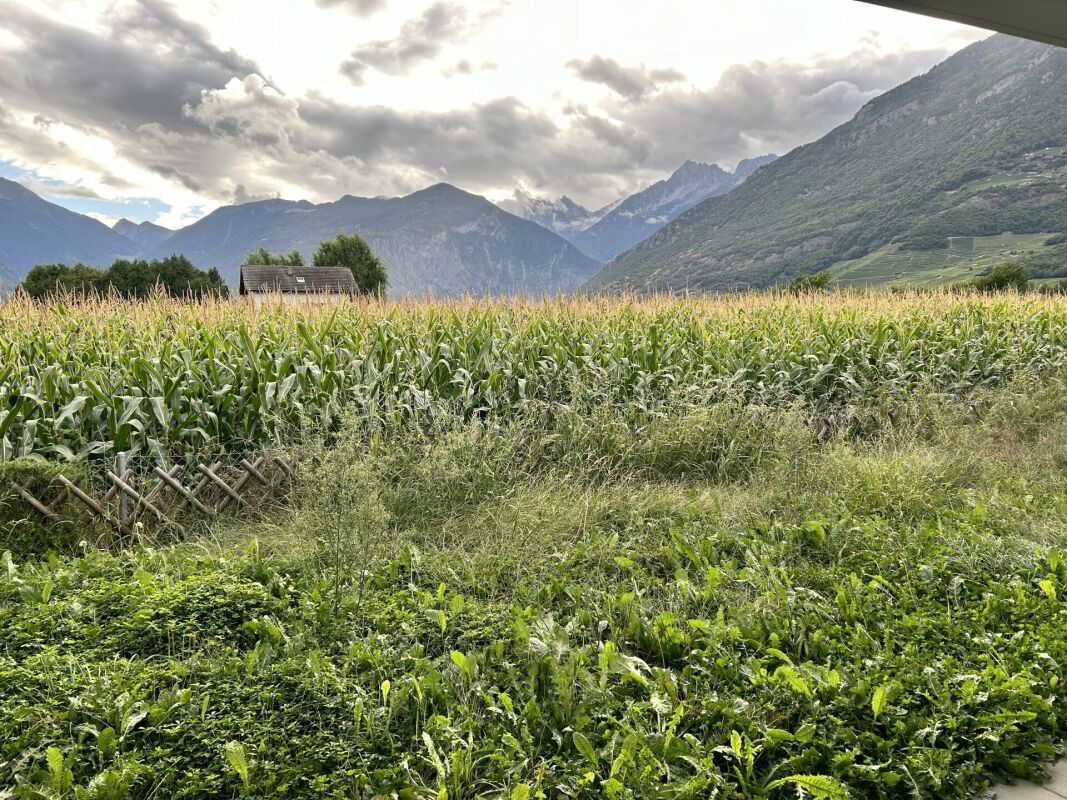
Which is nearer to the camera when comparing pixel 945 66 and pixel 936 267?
pixel 936 267

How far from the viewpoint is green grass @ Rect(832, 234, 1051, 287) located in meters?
68.1

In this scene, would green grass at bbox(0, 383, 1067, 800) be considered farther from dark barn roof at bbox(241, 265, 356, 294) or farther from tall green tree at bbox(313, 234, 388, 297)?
tall green tree at bbox(313, 234, 388, 297)

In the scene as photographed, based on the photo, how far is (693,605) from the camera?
259 cm

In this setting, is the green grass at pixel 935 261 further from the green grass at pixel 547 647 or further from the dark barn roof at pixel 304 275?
the green grass at pixel 547 647

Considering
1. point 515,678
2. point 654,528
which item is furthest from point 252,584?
point 654,528

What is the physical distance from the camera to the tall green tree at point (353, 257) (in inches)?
1757

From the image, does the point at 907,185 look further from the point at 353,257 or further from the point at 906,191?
the point at 353,257

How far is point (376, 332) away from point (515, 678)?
4607mm

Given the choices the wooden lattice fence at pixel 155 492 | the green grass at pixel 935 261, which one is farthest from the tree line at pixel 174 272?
the green grass at pixel 935 261

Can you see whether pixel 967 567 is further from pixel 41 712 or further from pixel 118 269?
pixel 118 269

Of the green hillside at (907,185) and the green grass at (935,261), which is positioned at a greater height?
the green hillside at (907,185)

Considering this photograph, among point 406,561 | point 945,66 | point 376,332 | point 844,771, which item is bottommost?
point 844,771

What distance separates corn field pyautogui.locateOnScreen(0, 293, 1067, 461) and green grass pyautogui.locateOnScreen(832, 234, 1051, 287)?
2679 inches

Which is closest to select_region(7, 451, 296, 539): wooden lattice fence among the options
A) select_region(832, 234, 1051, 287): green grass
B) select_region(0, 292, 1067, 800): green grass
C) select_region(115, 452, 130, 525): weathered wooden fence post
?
select_region(115, 452, 130, 525): weathered wooden fence post
